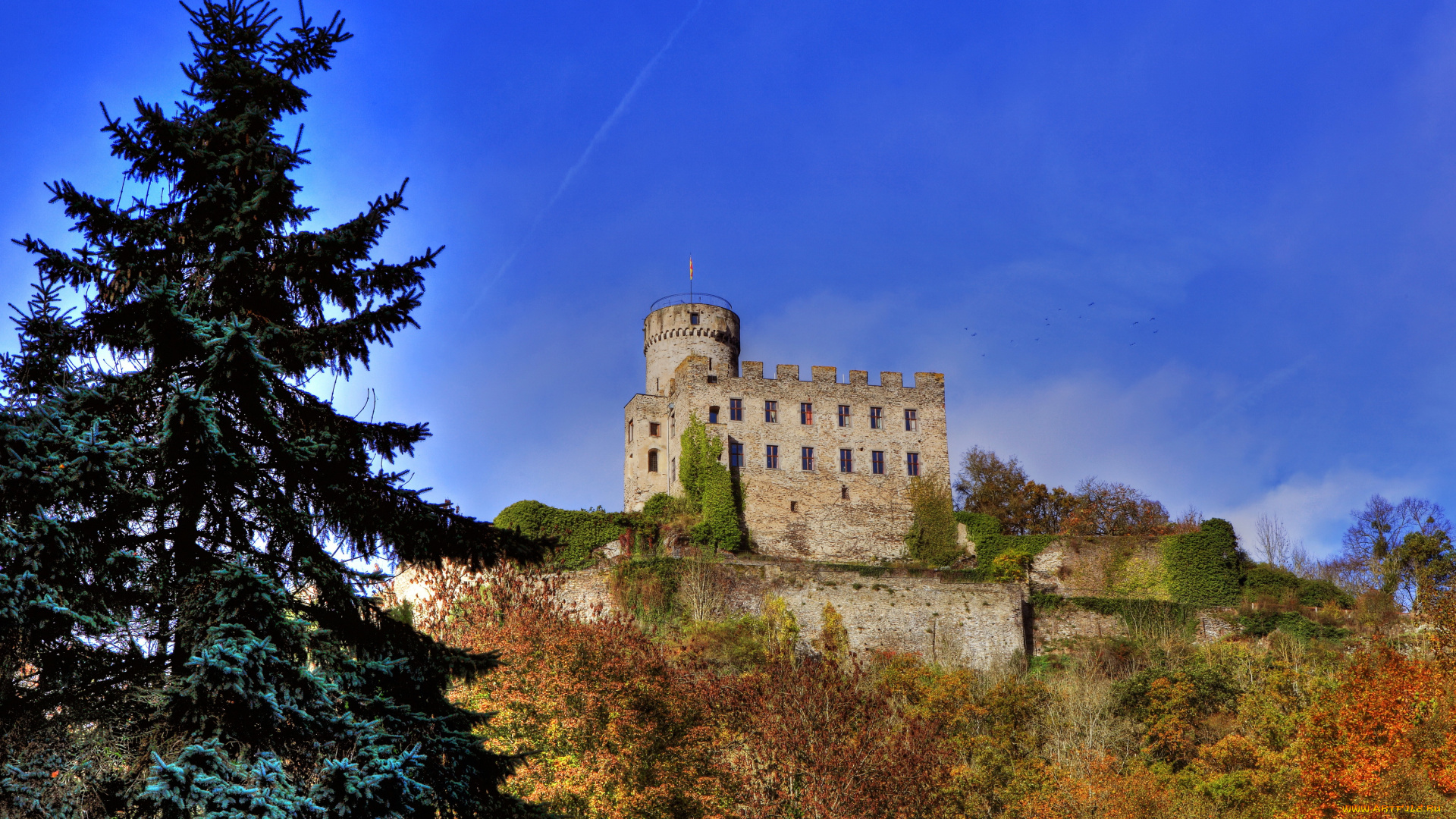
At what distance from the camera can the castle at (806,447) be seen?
46.1 meters

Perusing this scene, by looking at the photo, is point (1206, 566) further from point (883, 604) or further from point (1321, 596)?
point (883, 604)

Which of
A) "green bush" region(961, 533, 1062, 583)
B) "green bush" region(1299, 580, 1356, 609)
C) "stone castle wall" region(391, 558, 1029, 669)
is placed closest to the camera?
"stone castle wall" region(391, 558, 1029, 669)

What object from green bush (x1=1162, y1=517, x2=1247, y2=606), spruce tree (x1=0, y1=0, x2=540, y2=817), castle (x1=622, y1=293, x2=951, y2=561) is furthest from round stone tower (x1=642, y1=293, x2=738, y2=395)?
spruce tree (x1=0, y1=0, x2=540, y2=817)

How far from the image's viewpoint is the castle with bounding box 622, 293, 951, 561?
4609cm

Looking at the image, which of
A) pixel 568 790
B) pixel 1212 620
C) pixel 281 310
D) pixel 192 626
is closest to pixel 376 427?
pixel 281 310

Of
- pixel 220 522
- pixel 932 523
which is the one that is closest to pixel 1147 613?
pixel 932 523

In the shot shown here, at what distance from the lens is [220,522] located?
8164 mm

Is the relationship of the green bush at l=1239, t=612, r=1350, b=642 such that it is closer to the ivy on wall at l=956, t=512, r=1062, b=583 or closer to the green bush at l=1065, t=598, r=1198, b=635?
the green bush at l=1065, t=598, r=1198, b=635

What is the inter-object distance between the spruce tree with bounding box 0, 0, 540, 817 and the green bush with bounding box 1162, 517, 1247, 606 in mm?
38751

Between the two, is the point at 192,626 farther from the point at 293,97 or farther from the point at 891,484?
the point at 891,484

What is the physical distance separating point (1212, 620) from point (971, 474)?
852 inches

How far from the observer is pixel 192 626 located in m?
7.36

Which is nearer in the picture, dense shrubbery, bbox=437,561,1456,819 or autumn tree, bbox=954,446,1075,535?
dense shrubbery, bbox=437,561,1456,819

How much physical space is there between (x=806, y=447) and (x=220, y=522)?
40.0 metres
